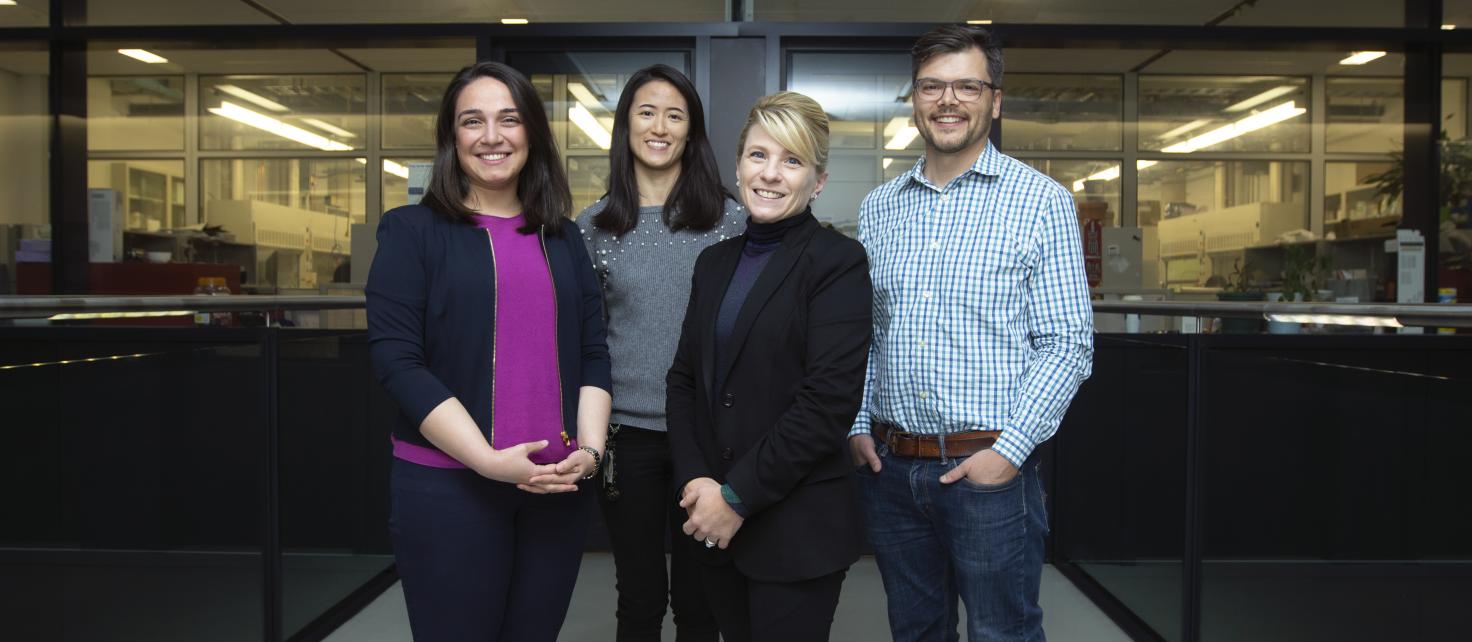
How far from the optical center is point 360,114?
37.2 ft

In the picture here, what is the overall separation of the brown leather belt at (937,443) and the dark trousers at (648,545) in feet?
1.46

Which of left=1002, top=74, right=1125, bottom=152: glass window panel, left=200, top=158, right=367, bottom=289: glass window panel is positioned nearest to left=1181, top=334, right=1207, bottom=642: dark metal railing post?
A: left=1002, top=74, right=1125, bottom=152: glass window panel

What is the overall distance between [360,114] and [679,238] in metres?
10.6

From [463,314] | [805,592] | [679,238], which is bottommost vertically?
[805,592]

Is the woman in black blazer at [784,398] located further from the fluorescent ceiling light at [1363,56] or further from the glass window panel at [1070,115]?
the glass window panel at [1070,115]

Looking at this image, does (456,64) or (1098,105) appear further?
(1098,105)

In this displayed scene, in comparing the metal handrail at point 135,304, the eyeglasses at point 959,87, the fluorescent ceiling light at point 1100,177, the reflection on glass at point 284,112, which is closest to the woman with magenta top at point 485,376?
the eyeglasses at point 959,87

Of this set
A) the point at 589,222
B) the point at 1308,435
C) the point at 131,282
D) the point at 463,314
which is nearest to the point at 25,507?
the point at 463,314

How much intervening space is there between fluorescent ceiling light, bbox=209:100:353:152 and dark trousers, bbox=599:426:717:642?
10.7 m

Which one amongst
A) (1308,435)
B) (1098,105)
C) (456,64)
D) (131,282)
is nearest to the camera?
(1308,435)

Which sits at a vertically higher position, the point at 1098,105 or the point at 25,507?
the point at 1098,105

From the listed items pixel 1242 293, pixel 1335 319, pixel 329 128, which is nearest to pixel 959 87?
pixel 1335 319

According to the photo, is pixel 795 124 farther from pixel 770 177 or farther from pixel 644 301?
pixel 644 301

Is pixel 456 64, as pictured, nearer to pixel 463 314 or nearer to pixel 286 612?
pixel 286 612
